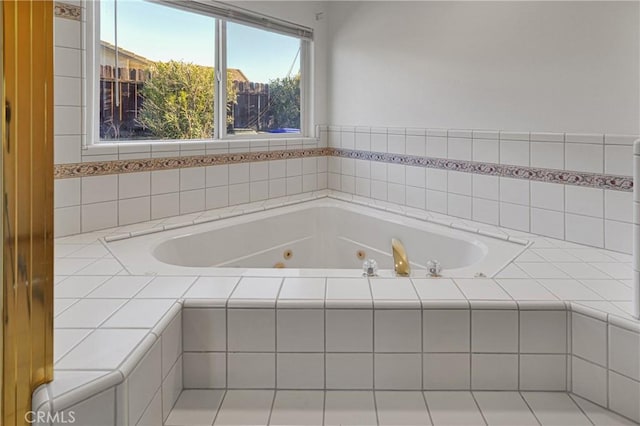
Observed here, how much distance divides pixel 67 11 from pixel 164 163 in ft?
2.80

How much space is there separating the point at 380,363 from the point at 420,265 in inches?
43.0

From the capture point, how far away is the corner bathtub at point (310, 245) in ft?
5.71

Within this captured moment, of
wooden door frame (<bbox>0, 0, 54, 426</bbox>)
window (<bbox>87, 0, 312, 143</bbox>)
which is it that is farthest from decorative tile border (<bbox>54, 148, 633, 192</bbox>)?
wooden door frame (<bbox>0, 0, 54, 426</bbox>)

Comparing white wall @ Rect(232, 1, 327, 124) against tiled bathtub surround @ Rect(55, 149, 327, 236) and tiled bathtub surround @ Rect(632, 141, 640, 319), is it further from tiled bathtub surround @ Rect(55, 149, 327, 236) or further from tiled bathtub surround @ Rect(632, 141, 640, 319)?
tiled bathtub surround @ Rect(632, 141, 640, 319)

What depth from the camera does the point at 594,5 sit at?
1.94m

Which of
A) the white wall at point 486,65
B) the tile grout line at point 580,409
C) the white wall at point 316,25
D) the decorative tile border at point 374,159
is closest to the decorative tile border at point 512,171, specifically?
the decorative tile border at point 374,159

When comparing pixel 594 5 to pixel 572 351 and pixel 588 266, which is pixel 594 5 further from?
pixel 572 351

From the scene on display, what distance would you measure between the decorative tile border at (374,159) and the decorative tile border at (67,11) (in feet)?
2.27

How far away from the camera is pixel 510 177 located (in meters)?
2.32

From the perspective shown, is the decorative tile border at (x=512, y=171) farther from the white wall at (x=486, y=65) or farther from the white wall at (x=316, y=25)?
the white wall at (x=316, y=25)

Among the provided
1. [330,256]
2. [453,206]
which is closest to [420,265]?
[453,206]

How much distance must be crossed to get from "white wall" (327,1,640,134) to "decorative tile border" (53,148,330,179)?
1.89ft

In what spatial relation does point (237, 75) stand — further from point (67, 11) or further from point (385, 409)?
point (385, 409)

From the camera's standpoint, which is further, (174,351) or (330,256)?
(330,256)
